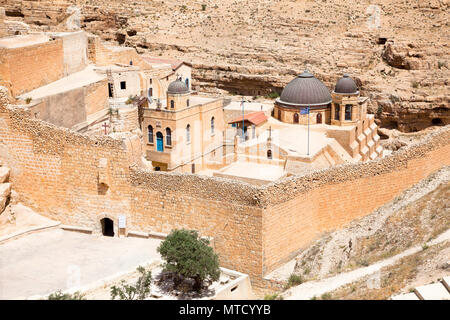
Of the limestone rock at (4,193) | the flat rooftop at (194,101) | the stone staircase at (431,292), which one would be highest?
the flat rooftop at (194,101)

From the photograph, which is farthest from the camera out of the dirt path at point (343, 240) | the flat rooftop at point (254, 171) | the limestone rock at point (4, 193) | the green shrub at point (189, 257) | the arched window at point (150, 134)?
the arched window at point (150, 134)

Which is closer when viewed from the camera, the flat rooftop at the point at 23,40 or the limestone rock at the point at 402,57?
the flat rooftop at the point at 23,40

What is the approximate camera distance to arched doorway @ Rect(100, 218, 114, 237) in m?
21.9

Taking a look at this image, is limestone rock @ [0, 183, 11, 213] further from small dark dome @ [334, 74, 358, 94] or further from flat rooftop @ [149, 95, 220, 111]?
small dark dome @ [334, 74, 358, 94]

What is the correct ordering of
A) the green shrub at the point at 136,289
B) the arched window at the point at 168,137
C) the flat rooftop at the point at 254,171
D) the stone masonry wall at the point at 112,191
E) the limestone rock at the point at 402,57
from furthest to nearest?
the limestone rock at the point at 402,57 < the arched window at the point at 168,137 < the flat rooftop at the point at 254,171 < the stone masonry wall at the point at 112,191 < the green shrub at the point at 136,289

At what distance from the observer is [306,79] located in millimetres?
32250

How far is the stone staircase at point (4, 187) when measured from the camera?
2153 centimetres

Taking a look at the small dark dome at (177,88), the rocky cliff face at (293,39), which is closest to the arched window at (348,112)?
the rocky cliff face at (293,39)

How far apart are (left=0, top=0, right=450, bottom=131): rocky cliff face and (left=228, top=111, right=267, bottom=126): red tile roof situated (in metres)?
6.47

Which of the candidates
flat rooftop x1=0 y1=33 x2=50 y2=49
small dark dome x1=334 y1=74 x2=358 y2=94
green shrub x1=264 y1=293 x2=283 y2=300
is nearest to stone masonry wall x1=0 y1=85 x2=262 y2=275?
green shrub x1=264 y1=293 x2=283 y2=300

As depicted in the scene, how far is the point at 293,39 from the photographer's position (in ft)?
142

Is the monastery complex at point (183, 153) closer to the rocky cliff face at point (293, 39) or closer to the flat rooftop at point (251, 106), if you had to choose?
the flat rooftop at point (251, 106)

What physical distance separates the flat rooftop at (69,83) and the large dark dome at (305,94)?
29.1ft

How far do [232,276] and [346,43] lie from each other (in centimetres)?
2570
